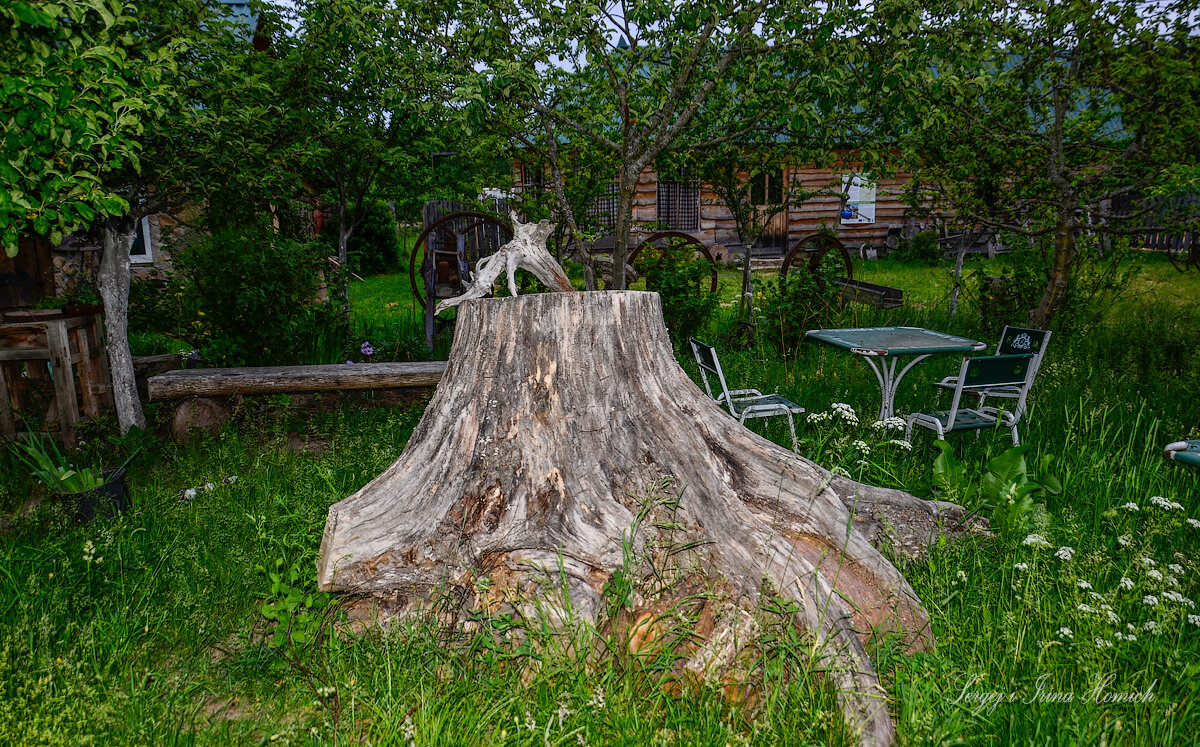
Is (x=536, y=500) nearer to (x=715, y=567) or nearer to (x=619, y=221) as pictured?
(x=715, y=567)

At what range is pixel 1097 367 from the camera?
5.88 metres

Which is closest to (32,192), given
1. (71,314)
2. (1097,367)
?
(71,314)

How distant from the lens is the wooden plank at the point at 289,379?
185 inches

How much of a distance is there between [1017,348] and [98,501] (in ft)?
18.6

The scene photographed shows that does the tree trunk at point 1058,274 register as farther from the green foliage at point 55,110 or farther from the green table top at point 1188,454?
the green foliage at point 55,110

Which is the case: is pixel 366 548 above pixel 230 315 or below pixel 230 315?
below

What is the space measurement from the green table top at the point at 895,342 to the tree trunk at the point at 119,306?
15.2 feet

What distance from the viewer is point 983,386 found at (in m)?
3.89

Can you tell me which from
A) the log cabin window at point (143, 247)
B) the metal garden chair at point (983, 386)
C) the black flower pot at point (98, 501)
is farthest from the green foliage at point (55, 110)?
the log cabin window at point (143, 247)

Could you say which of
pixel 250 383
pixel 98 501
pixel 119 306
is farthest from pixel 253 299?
pixel 98 501

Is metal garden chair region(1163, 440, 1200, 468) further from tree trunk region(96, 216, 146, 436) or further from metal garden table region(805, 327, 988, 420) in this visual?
tree trunk region(96, 216, 146, 436)

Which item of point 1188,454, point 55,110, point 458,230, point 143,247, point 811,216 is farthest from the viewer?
point 811,216

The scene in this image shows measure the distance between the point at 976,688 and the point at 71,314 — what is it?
5.46 m

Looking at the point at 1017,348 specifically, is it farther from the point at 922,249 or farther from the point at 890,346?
the point at 922,249
